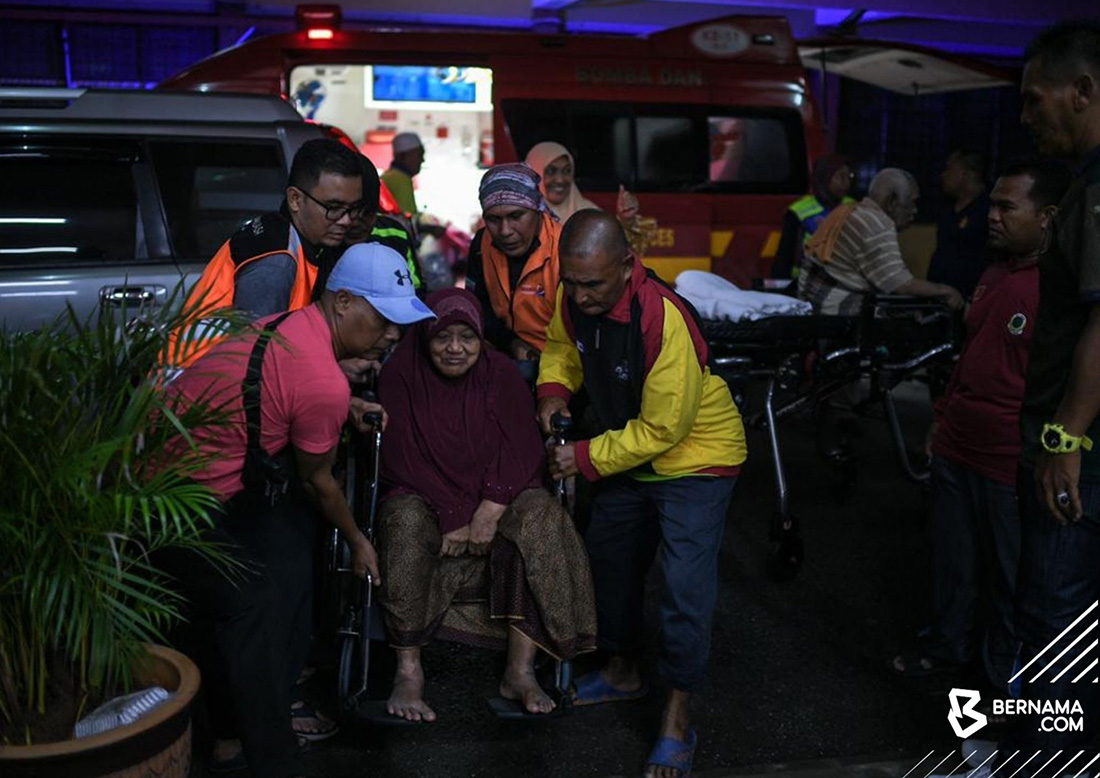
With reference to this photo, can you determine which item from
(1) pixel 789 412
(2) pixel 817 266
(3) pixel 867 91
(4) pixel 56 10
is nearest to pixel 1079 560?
(1) pixel 789 412

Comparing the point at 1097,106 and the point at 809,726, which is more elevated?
the point at 1097,106

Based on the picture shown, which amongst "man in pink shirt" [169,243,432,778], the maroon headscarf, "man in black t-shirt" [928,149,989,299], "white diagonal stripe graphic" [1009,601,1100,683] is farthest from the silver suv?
"white diagonal stripe graphic" [1009,601,1100,683]

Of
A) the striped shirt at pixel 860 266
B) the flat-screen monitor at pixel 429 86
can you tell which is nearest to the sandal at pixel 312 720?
the striped shirt at pixel 860 266

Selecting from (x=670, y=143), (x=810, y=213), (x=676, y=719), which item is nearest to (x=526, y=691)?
(x=676, y=719)

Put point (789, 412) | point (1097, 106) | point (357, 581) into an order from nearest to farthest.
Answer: point (1097, 106) → point (357, 581) → point (789, 412)

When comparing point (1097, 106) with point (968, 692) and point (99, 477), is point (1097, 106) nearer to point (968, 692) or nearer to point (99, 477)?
point (968, 692)

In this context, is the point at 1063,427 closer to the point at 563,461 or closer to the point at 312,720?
the point at 563,461

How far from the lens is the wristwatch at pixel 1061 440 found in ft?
10.1

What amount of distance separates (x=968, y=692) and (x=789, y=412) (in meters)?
2.03

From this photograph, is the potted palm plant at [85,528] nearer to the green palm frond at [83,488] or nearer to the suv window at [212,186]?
the green palm frond at [83,488]

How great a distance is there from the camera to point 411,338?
4.42 metres

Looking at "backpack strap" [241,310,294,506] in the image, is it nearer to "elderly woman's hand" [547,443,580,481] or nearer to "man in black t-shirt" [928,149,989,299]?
"elderly woman's hand" [547,443,580,481]

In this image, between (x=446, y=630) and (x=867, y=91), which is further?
(x=867, y=91)

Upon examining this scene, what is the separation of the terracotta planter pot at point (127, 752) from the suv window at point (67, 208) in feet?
10.7
